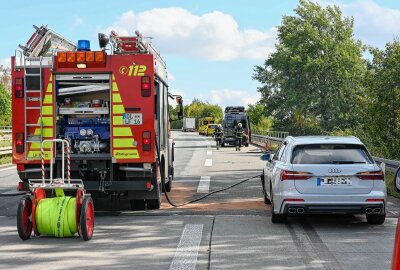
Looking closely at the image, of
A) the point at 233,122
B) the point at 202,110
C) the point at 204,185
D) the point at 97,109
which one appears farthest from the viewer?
the point at 202,110

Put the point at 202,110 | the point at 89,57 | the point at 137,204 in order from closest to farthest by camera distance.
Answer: the point at 89,57
the point at 137,204
the point at 202,110

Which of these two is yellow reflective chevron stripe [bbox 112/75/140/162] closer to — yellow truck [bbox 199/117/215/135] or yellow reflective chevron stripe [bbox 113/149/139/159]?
yellow reflective chevron stripe [bbox 113/149/139/159]

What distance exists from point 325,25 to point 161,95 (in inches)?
2274

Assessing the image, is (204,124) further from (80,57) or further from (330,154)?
(330,154)


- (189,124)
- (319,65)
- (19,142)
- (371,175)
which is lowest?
(371,175)

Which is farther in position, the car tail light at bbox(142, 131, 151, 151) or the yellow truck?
the yellow truck

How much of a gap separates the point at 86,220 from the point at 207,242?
172 centimetres

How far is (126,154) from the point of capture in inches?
434

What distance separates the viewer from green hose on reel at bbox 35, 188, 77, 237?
8781 millimetres

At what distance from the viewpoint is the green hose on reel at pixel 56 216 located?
8.78m

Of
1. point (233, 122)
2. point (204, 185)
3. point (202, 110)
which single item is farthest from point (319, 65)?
point (202, 110)

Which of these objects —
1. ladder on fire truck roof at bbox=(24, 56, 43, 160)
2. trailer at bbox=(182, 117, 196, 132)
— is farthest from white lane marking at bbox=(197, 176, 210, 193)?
trailer at bbox=(182, 117, 196, 132)

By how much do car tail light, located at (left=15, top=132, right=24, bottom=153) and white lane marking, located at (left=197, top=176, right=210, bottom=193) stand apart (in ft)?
19.1

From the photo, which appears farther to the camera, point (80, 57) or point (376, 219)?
point (80, 57)
